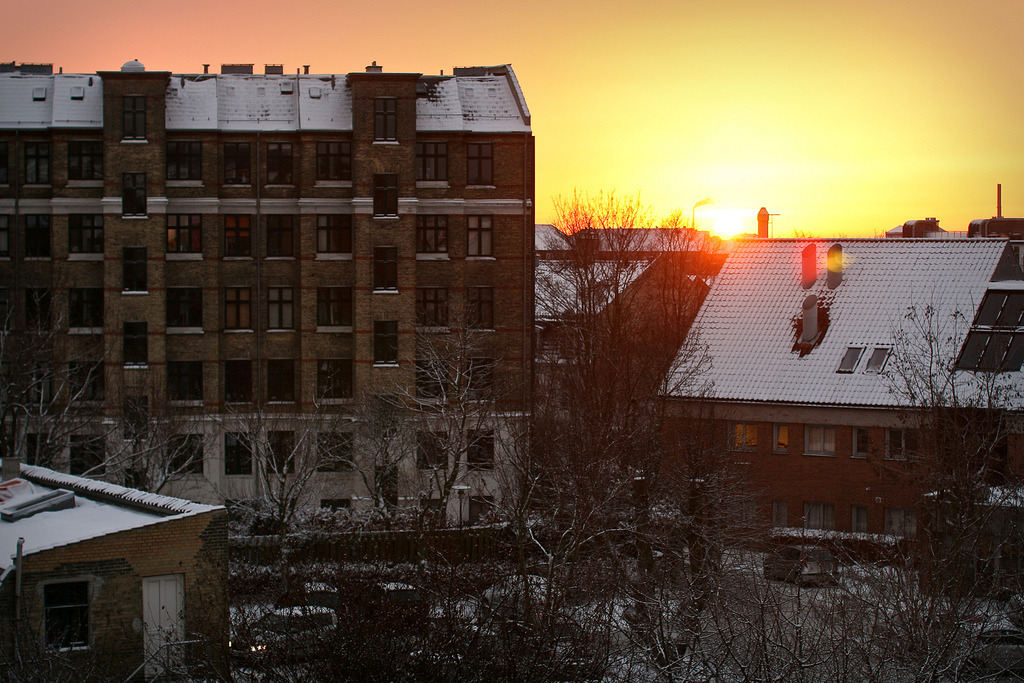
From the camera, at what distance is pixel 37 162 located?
36312mm

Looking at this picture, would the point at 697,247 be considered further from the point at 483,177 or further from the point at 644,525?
the point at 644,525

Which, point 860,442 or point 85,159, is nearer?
point 860,442

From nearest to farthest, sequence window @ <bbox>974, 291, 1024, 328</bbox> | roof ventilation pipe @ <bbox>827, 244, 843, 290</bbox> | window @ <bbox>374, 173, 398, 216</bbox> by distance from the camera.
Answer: window @ <bbox>974, 291, 1024, 328</bbox>, window @ <bbox>374, 173, 398, 216</bbox>, roof ventilation pipe @ <bbox>827, 244, 843, 290</bbox>

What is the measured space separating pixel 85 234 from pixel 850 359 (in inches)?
1135

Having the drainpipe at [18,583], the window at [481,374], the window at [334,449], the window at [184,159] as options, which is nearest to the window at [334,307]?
the window at [334,449]

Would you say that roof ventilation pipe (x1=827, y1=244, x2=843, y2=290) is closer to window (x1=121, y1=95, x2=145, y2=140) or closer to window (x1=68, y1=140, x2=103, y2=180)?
window (x1=121, y1=95, x2=145, y2=140)

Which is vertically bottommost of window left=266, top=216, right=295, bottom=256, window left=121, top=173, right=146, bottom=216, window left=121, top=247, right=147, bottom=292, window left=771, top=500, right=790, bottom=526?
window left=771, top=500, right=790, bottom=526

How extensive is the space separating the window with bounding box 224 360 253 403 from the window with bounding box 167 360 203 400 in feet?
3.16

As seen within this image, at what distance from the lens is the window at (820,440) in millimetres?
32781

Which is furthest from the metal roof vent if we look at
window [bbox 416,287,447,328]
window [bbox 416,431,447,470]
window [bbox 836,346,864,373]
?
window [bbox 836,346,864,373]

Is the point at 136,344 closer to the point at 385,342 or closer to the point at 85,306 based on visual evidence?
the point at 85,306

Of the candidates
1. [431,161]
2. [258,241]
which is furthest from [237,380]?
[431,161]

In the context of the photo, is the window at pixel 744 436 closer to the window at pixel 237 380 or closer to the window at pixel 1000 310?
the window at pixel 1000 310

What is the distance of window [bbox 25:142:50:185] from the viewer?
36219mm
